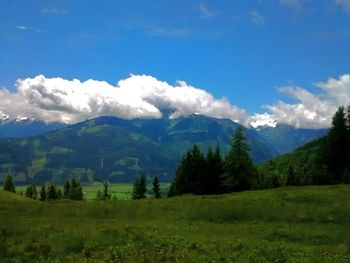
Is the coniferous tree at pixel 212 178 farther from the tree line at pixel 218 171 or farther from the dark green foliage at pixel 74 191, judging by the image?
the dark green foliage at pixel 74 191

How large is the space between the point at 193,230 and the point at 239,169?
173ft

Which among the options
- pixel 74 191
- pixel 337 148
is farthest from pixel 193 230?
pixel 74 191

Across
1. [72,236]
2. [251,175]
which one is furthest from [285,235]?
[251,175]

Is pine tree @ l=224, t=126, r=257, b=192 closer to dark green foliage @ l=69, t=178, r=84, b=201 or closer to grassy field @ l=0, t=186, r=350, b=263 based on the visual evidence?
grassy field @ l=0, t=186, r=350, b=263

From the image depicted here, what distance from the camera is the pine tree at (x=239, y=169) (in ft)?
286

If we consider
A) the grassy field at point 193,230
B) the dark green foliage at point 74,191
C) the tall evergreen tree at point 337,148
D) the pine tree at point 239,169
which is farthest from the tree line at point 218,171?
the dark green foliage at point 74,191

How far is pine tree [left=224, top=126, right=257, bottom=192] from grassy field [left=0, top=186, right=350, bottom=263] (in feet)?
97.4

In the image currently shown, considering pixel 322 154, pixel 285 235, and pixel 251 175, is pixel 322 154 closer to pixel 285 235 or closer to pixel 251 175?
pixel 251 175

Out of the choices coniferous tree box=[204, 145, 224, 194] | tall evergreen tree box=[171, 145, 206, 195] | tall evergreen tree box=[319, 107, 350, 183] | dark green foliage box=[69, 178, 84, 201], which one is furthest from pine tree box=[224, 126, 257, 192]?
dark green foliage box=[69, 178, 84, 201]

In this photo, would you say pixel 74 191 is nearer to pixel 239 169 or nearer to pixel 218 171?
pixel 218 171

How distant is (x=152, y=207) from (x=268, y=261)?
29.5 m

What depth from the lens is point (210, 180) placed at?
97.1 meters

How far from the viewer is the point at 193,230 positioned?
117ft

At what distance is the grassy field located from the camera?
2344 cm
